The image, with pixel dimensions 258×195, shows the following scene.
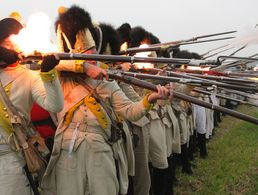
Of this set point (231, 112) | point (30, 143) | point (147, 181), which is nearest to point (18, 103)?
point (30, 143)

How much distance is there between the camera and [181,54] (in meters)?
11.3

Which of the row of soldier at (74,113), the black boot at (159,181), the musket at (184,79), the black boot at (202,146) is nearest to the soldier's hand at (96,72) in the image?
the row of soldier at (74,113)

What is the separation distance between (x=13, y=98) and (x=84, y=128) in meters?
0.77

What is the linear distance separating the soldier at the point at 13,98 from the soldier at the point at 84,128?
16.9 inches

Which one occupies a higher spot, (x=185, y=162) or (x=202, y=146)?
(x=185, y=162)

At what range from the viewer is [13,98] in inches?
153

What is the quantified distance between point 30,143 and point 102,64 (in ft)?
3.66

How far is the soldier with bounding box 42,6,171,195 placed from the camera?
424cm

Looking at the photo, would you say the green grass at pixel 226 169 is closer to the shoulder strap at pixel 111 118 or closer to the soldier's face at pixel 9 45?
the shoulder strap at pixel 111 118

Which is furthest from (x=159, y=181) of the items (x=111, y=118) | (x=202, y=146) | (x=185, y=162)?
(x=202, y=146)

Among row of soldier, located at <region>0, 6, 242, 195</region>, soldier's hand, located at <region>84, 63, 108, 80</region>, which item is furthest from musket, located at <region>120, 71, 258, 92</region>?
soldier's hand, located at <region>84, 63, 108, 80</region>

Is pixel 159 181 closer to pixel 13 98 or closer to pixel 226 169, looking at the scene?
pixel 226 169

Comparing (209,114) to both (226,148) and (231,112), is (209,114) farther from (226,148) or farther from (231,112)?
(231,112)

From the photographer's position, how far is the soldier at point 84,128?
13.9ft
